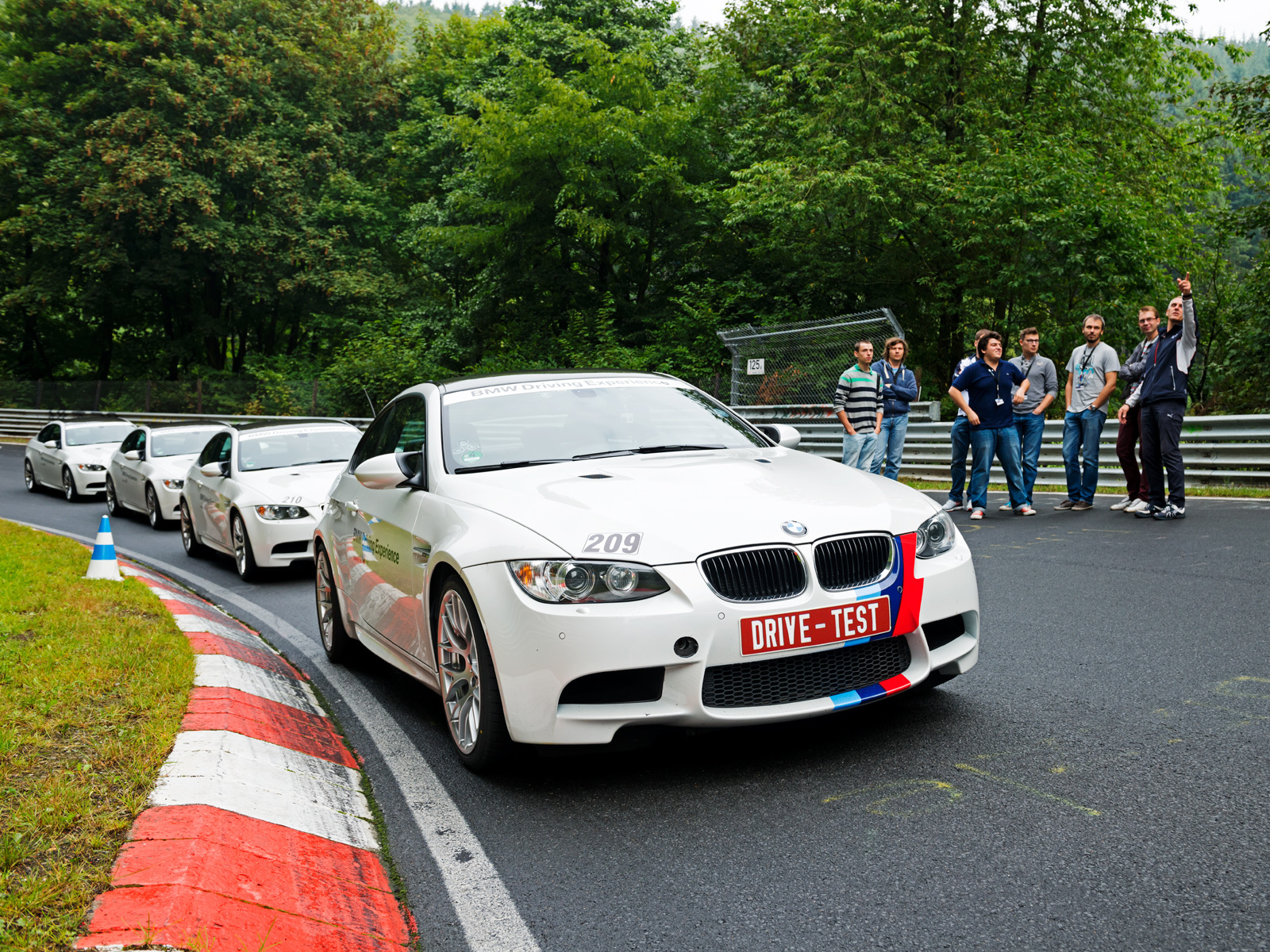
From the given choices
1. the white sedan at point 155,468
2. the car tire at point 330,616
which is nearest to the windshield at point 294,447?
the white sedan at point 155,468

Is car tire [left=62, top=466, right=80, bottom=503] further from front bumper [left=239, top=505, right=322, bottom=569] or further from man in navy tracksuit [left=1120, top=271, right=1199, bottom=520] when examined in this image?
man in navy tracksuit [left=1120, top=271, right=1199, bottom=520]

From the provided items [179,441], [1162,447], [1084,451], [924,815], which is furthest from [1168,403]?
[179,441]

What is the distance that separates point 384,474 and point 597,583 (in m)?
1.58

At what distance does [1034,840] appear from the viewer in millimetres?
3195

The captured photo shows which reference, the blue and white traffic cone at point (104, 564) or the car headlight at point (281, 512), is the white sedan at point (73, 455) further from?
the blue and white traffic cone at point (104, 564)

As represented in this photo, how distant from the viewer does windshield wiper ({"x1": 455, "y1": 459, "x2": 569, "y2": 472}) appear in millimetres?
4801

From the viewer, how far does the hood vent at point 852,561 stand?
12.7 feet

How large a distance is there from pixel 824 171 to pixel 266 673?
722 inches

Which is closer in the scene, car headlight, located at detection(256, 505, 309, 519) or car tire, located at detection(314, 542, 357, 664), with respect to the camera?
car tire, located at detection(314, 542, 357, 664)

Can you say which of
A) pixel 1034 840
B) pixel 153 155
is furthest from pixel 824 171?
pixel 153 155

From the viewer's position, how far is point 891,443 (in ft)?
41.0

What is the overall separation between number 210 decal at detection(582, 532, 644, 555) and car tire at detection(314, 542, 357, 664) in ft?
9.32

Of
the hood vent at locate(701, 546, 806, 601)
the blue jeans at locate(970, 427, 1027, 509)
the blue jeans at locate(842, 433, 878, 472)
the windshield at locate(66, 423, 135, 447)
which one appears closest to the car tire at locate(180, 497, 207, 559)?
the blue jeans at locate(842, 433, 878, 472)

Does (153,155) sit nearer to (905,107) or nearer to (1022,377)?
(905,107)
